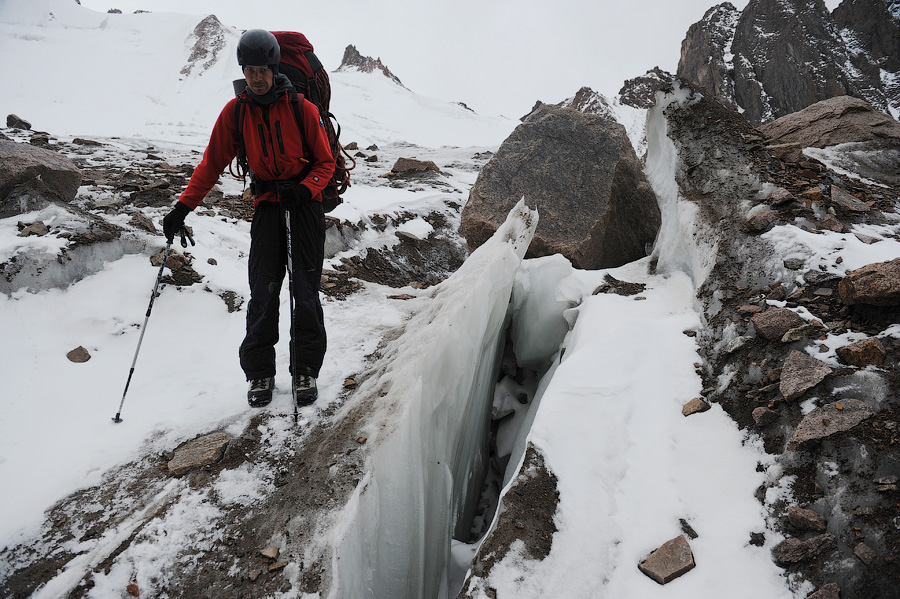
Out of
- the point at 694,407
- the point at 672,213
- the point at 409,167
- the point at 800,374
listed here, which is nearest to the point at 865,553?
the point at 800,374

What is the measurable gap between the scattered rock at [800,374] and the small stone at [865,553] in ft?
2.43

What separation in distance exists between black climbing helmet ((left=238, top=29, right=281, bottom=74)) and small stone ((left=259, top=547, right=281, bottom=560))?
263 centimetres

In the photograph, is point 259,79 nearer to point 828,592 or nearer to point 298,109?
point 298,109

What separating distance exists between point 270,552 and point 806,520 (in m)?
2.27

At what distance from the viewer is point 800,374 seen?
2.22 meters

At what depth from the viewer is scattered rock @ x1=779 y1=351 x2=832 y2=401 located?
2.14m

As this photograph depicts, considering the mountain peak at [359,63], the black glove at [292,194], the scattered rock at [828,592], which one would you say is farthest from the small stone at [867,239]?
the mountain peak at [359,63]

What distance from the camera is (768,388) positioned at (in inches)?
91.8

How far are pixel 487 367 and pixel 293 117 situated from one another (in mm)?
2438

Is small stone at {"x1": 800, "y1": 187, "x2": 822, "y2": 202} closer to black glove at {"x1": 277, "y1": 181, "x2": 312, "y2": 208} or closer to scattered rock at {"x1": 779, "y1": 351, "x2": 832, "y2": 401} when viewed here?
scattered rock at {"x1": 779, "y1": 351, "x2": 832, "y2": 401}

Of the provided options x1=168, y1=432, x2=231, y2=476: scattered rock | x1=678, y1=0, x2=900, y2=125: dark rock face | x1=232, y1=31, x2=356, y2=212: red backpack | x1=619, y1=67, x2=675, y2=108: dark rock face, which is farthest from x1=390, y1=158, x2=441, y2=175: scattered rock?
x1=619, y1=67, x2=675, y2=108: dark rock face

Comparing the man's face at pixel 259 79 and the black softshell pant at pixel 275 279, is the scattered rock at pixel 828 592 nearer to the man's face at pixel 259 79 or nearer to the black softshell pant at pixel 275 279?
the black softshell pant at pixel 275 279

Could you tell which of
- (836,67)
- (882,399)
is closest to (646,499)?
(882,399)

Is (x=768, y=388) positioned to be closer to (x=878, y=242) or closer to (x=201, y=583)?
(x=878, y=242)
